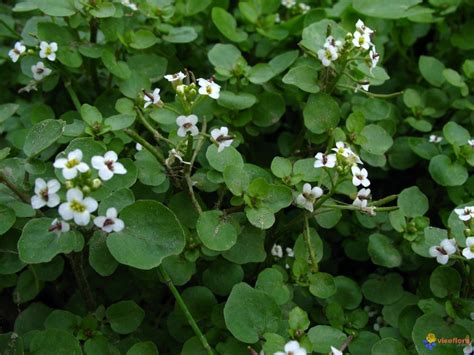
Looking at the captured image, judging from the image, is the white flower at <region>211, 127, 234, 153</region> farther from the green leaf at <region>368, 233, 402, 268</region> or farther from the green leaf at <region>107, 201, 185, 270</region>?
the green leaf at <region>368, 233, 402, 268</region>

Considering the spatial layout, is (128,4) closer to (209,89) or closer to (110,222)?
(209,89)

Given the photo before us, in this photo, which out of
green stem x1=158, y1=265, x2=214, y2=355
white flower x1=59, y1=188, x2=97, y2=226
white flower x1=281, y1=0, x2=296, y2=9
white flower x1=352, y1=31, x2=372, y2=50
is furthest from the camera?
→ white flower x1=281, y1=0, x2=296, y2=9

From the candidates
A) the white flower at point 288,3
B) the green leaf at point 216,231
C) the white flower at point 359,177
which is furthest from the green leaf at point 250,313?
the white flower at point 288,3

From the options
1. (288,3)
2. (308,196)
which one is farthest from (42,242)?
(288,3)

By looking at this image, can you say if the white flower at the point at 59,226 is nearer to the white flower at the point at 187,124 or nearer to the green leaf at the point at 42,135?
the green leaf at the point at 42,135

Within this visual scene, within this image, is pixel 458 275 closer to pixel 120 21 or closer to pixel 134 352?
pixel 134 352

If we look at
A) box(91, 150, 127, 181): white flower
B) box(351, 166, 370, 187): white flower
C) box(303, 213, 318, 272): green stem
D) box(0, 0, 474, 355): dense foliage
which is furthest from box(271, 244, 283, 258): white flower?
box(91, 150, 127, 181): white flower
